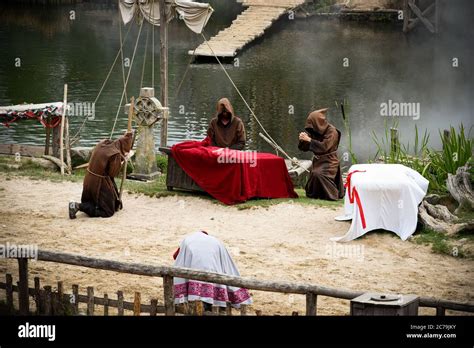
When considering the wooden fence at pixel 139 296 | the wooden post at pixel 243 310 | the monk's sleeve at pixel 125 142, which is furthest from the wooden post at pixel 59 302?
the monk's sleeve at pixel 125 142

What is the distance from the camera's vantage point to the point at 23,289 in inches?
417

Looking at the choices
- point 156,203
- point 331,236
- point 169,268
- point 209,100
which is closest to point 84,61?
point 209,100

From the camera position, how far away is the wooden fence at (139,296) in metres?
9.66

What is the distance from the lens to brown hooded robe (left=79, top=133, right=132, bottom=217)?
14.9 m

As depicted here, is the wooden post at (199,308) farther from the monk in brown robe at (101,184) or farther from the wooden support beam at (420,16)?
the wooden support beam at (420,16)

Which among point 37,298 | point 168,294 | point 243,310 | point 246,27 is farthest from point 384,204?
point 246,27

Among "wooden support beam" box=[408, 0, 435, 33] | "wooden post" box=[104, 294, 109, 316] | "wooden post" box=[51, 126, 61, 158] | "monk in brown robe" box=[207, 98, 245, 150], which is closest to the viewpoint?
"wooden post" box=[104, 294, 109, 316]

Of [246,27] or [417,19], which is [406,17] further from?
[246,27]

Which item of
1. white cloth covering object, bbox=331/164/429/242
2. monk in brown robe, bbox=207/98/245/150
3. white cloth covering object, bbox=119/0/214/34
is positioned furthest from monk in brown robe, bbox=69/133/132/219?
white cloth covering object, bbox=119/0/214/34

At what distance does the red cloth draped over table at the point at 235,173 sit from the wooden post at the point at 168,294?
17.6ft

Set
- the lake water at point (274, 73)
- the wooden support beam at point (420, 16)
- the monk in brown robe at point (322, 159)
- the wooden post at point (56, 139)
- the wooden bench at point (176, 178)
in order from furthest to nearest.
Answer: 1. the wooden support beam at point (420, 16)
2. the lake water at point (274, 73)
3. the wooden post at point (56, 139)
4. the monk in brown robe at point (322, 159)
5. the wooden bench at point (176, 178)

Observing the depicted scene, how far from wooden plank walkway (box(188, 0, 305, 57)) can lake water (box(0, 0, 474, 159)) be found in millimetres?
438

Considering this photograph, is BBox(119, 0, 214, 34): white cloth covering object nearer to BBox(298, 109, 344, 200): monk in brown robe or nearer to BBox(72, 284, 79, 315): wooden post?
BBox(298, 109, 344, 200): monk in brown robe

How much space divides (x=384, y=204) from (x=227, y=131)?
3.74m
